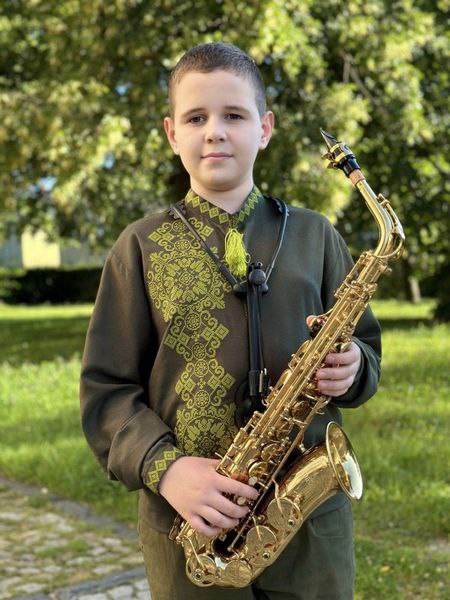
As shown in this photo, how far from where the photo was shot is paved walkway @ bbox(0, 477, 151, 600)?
4.50 meters

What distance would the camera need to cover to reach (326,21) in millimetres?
12164

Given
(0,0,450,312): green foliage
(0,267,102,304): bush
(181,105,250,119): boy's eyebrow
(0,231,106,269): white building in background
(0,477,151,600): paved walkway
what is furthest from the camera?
(0,231,106,269): white building in background

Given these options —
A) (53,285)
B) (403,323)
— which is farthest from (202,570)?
(53,285)

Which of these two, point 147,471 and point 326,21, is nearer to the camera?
point 147,471

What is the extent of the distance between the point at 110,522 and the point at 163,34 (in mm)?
7011

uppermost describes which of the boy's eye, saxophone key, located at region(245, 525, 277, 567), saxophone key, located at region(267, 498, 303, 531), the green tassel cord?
the boy's eye

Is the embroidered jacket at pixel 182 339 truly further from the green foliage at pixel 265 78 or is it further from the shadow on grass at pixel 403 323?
the shadow on grass at pixel 403 323

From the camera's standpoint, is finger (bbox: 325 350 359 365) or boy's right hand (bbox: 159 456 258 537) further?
finger (bbox: 325 350 359 365)

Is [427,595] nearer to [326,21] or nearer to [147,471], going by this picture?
[147,471]

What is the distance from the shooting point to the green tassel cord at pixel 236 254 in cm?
219

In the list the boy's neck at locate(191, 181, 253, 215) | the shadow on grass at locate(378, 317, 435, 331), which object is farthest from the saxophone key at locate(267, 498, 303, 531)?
the shadow on grass at locate(378, 317, 435, 331)

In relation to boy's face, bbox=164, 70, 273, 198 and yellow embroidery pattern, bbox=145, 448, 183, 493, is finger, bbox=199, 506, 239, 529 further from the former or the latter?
boy's face, bbox=164, 70, 273, 198

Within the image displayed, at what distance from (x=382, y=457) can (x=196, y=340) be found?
4.27 meters

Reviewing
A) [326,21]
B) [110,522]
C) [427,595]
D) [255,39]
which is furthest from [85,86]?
[427,595]
